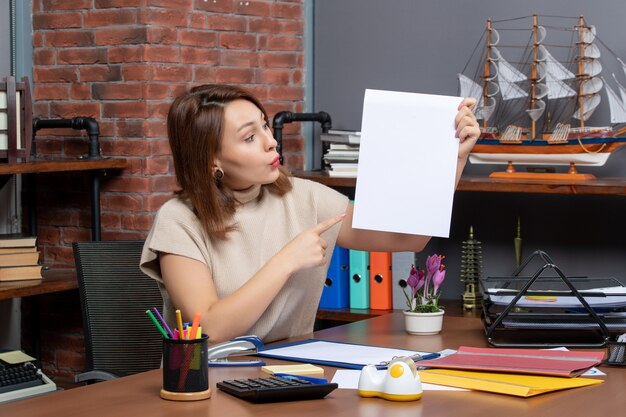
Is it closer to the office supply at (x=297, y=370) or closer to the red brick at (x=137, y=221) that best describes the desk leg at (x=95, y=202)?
the red brick at (x=137, y=221)

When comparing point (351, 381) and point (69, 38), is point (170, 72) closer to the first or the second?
point (69, 38)

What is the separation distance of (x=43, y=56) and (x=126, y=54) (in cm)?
40

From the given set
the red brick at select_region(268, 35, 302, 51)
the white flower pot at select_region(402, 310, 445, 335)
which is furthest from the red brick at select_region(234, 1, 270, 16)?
the white flower pot at select_region(402, 310, 445, 335)

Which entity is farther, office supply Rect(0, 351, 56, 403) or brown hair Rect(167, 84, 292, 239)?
office supply Rect(0, 351, 56, 403)

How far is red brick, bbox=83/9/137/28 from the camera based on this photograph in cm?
323

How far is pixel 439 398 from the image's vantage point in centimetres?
155

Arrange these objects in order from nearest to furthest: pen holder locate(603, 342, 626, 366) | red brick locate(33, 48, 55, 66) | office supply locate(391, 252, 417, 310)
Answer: pen holder locate(603, 342, 626, 366) < office supply locate(391, 252, 417, 310) < red brick locate(33, 48, 55, 66)

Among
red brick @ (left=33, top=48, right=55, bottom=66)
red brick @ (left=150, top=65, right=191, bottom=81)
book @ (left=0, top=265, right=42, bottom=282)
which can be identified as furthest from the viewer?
red brick @ (left=33, top=48, right=55, bottom=66)

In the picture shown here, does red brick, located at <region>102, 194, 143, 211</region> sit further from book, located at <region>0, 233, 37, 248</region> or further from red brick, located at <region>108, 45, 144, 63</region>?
red brick, located at <region>108, 45, 144, 63</region>

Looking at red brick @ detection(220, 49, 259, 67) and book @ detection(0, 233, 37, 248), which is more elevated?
red brick @ detection(220, 49, 259, 67)

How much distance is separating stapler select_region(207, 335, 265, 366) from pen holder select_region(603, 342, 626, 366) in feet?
2.09

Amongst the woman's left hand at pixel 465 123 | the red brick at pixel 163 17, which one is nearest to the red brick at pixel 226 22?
the red brick at pixel 163 17

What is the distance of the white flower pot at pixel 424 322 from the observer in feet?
6.81

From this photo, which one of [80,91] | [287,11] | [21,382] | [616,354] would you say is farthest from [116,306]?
[287,11]
